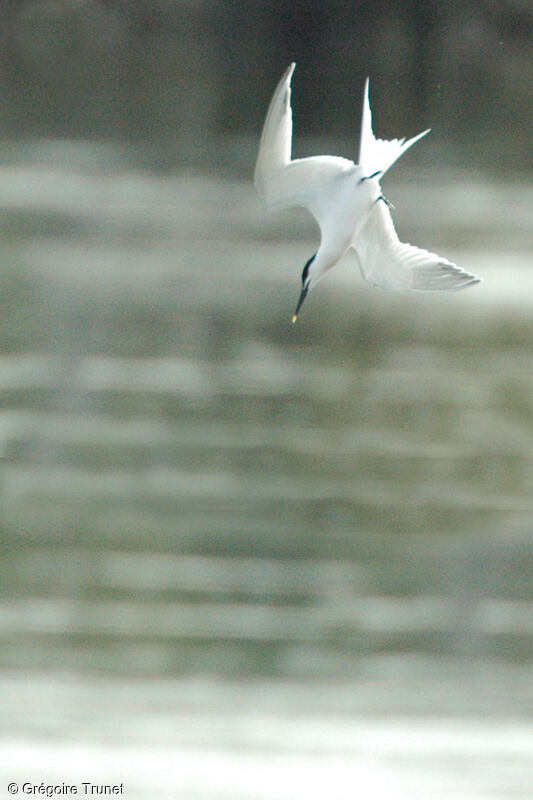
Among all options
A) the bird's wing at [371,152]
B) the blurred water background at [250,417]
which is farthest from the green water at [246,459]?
the bird's wing at [371,152]

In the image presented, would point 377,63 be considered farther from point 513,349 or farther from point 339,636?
point 339,636

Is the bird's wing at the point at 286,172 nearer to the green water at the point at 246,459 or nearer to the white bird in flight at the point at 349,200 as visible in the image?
the white bird in flight at the point at 349,200

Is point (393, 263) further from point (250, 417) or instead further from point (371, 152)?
point (250, 417)

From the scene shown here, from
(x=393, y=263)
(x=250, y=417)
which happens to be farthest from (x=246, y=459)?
(x=393, y=263)

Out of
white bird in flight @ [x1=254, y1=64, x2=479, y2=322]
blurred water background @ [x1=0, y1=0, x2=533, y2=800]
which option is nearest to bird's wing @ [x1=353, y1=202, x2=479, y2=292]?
white bird in flight @ [x1=254, y1=64, x2=479, y2=322]

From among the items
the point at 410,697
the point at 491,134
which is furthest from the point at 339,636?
the point at 491,134

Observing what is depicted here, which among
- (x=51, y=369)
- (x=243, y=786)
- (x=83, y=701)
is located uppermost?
(x=51, y=369)
